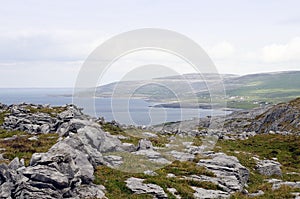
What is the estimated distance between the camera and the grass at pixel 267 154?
27422 millimetres

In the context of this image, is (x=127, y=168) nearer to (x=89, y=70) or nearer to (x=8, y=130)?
(x=89, y=70)

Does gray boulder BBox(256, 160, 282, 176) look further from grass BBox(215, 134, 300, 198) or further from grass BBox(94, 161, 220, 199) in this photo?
grass BBox(94, 161, 220, 199)

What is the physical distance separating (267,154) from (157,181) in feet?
91.5

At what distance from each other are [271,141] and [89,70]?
36.3 m

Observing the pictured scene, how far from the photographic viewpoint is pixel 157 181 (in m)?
23.9

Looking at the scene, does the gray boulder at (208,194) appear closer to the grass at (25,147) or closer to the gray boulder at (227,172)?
the gray boulder at (227,172)

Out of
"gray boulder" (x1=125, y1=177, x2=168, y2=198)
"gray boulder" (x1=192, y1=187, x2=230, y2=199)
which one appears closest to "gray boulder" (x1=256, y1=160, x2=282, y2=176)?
"gray boulder" (x1=192, y1=187, x2=230, y2=199)

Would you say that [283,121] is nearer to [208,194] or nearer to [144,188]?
[208,194]

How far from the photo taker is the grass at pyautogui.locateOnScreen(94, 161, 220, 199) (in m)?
21.9

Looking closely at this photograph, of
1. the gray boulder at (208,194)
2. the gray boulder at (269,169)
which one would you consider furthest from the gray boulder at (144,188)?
the gray boulder at (269,169)

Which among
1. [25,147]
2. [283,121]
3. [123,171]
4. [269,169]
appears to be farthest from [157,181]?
[283,121]

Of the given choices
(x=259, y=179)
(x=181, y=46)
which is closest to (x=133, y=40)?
(x=181, y=46)

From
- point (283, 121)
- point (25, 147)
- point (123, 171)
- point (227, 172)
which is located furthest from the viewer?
point (283, 121)

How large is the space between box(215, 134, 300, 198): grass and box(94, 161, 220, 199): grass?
3468mm
